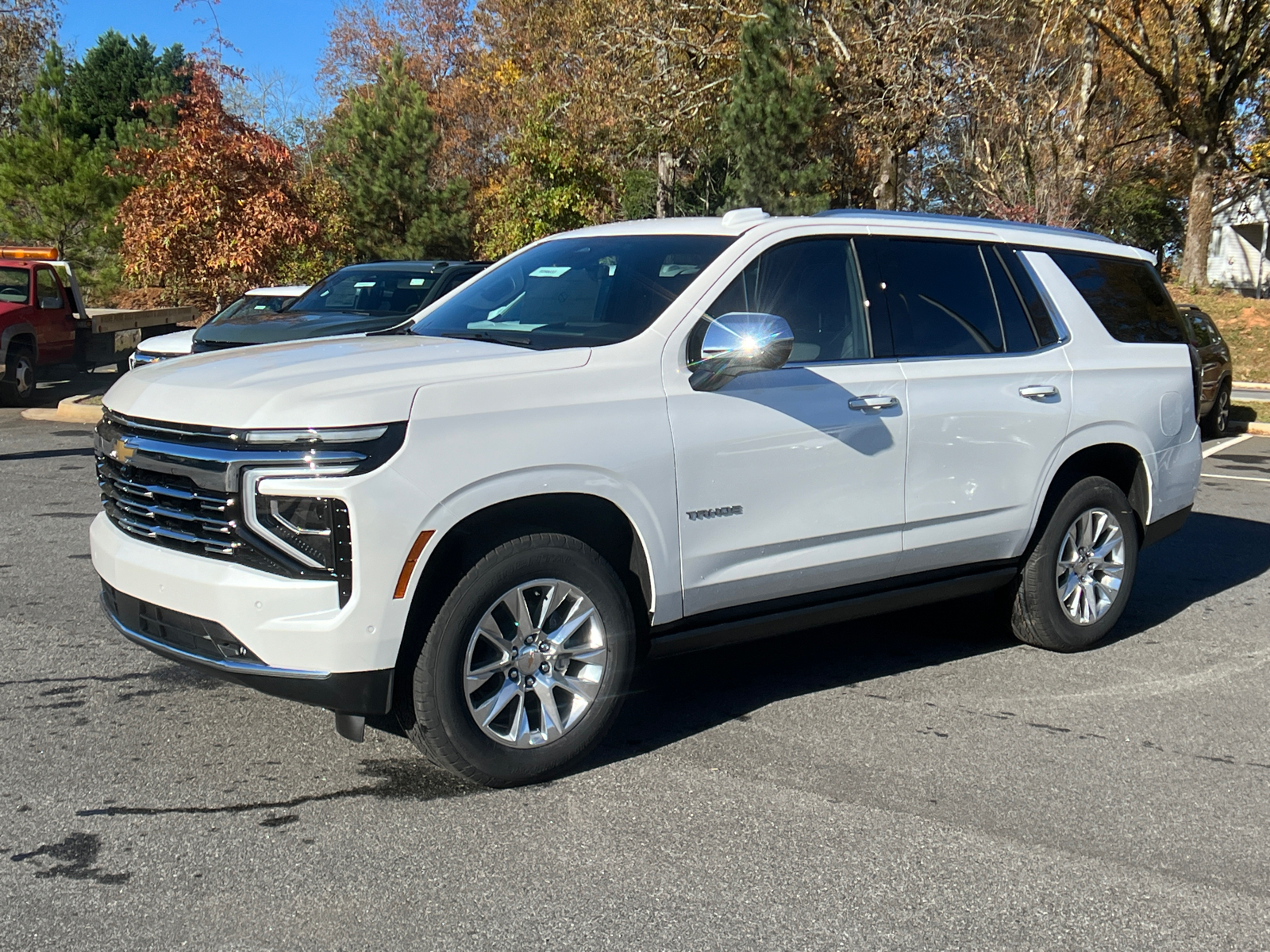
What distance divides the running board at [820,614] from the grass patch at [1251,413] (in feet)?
42.7

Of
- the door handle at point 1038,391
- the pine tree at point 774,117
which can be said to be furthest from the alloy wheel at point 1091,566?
the pine tree at point 774,117

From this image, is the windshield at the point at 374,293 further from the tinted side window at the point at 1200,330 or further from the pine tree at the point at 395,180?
the pine tree at the point at 395,180

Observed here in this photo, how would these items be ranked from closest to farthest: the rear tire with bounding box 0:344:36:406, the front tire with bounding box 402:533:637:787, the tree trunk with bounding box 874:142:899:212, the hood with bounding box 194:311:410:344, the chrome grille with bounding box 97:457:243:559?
1. the chrome grille with bounding box 97:457:243:559
2. the front tire with bounding box 402:533:637:787
3. the hood with bounding box 194:311:410:344
4. the rear tire with bounding box 0:344:36:406
5. the tree trunk with bounding box 874:142:899:212

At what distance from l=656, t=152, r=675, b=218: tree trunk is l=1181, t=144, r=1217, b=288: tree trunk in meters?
12.6

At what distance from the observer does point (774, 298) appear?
4.93 meters

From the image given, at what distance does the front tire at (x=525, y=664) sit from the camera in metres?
4.00

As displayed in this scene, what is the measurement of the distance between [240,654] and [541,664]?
98 cm

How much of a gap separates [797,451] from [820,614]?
719 mm

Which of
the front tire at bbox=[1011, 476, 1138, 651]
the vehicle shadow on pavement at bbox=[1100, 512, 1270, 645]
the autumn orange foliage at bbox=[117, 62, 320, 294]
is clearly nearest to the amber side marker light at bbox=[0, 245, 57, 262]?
the autumn orange foliage at bbox=[117, 62, 320, 294]

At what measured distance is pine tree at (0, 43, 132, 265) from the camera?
30.0 m

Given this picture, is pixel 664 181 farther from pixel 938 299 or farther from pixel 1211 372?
pixel 938 299

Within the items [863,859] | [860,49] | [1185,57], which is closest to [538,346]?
[863,859]

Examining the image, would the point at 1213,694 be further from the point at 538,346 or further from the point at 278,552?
the point at 278,552

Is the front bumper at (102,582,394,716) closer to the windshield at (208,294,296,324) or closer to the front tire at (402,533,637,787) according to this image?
the front tire at (402,533,637,787)
